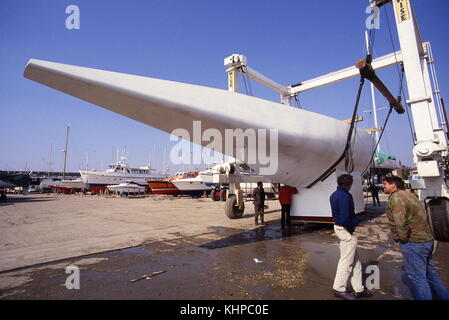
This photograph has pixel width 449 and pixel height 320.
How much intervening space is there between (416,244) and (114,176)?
42.8 meters

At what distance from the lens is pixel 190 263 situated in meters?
4.19

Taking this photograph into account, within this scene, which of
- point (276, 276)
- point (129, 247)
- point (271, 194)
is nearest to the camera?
point (276, 276)

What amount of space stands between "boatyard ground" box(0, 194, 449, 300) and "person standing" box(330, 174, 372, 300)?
20cm

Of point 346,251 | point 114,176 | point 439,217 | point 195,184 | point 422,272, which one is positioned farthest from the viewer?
point 114,176

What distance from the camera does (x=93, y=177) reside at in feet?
123

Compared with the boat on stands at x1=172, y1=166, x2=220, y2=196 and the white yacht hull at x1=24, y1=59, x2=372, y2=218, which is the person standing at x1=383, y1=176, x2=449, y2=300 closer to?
the white yacht hull at x1=24, y1=59, x2=372, y2=218

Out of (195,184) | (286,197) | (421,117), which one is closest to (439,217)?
(421,117)

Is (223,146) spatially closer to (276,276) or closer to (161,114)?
(161,114)

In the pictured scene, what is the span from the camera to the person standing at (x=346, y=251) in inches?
112

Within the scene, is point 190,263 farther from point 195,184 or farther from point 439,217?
point 195,184
